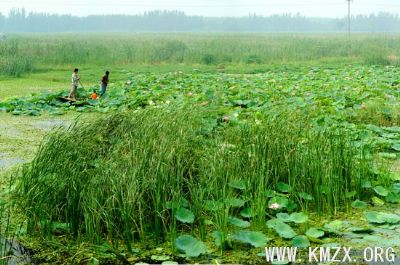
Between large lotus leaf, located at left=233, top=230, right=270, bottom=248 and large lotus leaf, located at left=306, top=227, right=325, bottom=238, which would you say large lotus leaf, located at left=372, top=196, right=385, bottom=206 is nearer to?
large lotus leaf, located at left=306, top=227, right=325, bottom=238

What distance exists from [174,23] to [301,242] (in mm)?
122196

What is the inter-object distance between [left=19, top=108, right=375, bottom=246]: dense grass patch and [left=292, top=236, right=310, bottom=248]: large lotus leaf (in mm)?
352

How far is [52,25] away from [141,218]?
119737mm

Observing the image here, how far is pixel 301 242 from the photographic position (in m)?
3.61

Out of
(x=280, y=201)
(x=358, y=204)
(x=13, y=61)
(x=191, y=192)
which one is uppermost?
(x=13, y=61)

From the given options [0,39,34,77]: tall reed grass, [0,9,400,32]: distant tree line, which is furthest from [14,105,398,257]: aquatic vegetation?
[0,9,400,32]: distant tree line

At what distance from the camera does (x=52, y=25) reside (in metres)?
118

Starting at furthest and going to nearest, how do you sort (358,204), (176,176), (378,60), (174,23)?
(174,23) → (378,60) → (358,204) → (176,176)

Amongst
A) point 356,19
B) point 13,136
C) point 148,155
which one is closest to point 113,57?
point 13,136

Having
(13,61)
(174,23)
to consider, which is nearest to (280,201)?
(13,61)

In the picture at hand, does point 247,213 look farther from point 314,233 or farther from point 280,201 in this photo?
point 314,233

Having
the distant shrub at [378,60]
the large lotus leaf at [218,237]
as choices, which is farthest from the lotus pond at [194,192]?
the distant shrub at [378,60]

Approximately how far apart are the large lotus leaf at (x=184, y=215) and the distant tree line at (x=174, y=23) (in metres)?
114

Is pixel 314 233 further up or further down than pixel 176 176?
further down
